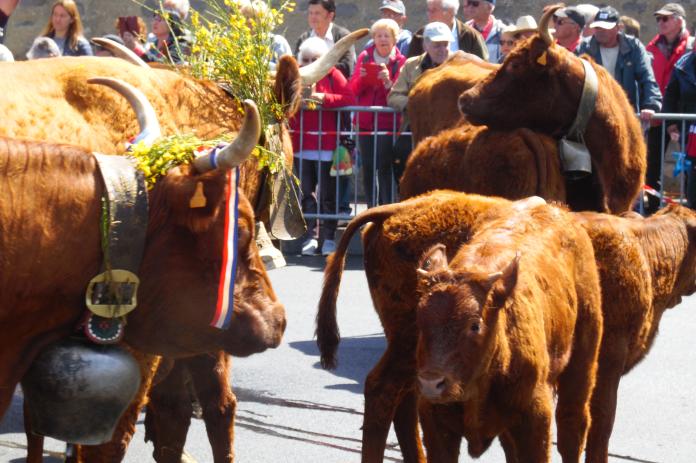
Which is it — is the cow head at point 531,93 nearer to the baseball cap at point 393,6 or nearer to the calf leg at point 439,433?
the calf leg at point 439,433

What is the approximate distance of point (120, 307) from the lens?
3699 mm

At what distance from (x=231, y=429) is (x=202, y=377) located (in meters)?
0.26

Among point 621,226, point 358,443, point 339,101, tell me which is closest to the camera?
point 621,226

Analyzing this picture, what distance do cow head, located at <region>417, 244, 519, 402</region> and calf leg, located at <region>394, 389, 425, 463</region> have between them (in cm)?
148

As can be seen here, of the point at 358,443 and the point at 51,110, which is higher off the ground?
the point at 51,110

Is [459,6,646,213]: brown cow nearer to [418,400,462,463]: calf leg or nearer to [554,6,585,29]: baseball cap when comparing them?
[418,400,462,463]: calf leg

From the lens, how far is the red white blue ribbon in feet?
12.5

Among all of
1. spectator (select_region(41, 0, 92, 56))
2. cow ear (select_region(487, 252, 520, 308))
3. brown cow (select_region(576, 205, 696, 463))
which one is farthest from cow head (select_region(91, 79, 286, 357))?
spectator (select_region(41, 0, 92, 56))

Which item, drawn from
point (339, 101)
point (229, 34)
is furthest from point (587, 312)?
point (339, 101)

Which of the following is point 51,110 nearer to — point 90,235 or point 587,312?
point 90,235

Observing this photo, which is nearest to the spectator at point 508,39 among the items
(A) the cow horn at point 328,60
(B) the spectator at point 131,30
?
(B) the spectator at point 131,30

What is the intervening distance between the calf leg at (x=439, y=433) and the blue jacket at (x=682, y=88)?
8004mm

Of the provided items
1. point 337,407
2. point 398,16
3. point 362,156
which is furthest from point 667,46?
point 337,407

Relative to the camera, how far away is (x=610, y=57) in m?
11.8
